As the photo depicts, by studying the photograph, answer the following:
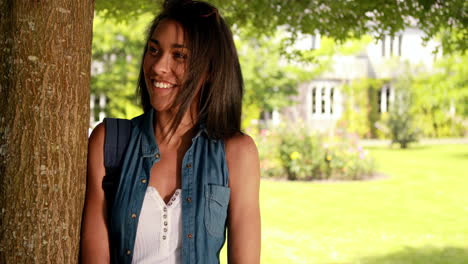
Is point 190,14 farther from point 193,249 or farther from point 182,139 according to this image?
point 193,249

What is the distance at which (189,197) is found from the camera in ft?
6.57

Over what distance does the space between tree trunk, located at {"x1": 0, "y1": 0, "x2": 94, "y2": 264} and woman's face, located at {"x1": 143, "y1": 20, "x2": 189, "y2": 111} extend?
30 cm

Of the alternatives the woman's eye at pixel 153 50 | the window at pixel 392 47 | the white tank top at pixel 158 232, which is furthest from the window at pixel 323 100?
the white tank top at pixel 158 232

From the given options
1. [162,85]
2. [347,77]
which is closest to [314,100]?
[347,77]

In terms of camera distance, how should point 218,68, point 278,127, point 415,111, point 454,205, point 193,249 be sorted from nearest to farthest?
point 193,249
point 218,68
point 454,205
point 278,127
point 415,111

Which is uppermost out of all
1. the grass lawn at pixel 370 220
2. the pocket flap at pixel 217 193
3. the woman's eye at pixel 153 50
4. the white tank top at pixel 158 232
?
the woman's eye at pixel 153 50

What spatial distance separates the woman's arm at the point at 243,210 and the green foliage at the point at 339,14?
315 cm

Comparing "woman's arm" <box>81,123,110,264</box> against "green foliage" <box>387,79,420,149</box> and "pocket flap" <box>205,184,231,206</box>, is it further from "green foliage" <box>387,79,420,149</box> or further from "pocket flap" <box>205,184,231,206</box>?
"green foliage" <box>387,79,420,149</box>

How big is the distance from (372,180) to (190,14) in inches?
465

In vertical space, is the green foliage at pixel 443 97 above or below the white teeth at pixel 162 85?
above

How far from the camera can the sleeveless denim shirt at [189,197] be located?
1.97 m

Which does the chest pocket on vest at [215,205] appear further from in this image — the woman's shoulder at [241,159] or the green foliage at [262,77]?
the green foliage at [262,77]

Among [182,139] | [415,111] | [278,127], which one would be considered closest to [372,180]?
[278,127]

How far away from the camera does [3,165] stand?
1.80m
